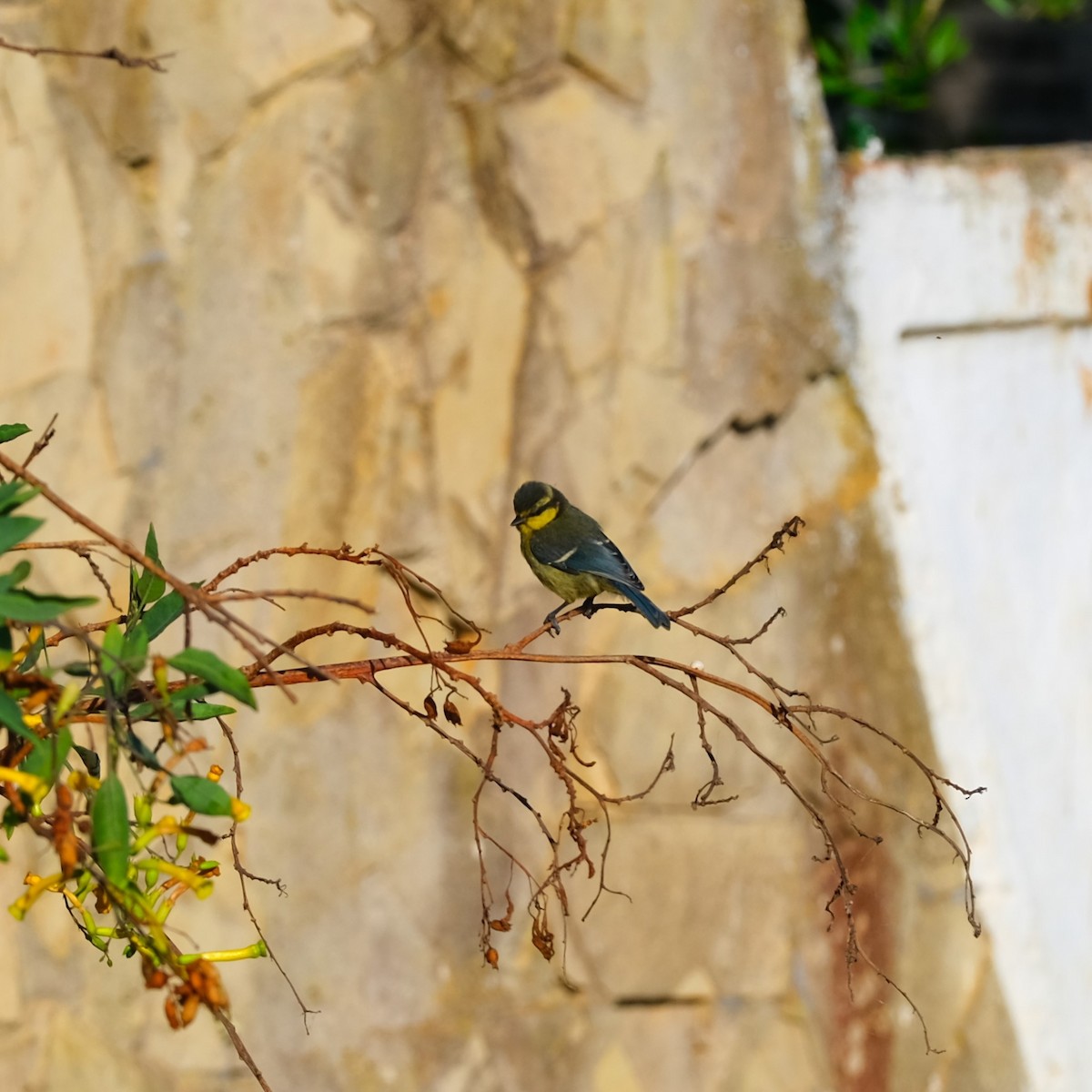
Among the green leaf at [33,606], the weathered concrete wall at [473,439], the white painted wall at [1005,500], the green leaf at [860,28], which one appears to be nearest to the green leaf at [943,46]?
the green leaf at [860,28]

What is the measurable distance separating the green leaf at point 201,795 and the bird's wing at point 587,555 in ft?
4.06

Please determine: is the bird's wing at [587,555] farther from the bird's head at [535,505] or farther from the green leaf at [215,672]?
the green leaf at [215,672]

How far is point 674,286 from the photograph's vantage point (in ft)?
8.55

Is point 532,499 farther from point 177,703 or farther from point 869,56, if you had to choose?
point 869,56

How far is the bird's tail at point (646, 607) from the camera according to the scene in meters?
1.75

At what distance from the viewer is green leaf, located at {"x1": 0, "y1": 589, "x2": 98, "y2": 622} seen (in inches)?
34.3

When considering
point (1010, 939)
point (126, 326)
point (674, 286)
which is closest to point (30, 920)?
point (126, 326)

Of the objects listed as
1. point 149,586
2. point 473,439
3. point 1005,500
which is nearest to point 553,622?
point 149,586

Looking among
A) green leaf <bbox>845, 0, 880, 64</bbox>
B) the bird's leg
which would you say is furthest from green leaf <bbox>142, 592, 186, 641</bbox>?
green leaf <bbox>845, 0, 880, 64</bbox>

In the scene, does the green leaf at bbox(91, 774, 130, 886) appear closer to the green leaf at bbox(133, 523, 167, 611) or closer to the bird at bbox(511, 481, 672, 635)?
the green leaf at bbox(133, 523, 167, 611)

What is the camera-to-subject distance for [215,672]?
0.93m

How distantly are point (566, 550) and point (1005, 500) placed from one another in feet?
3.84

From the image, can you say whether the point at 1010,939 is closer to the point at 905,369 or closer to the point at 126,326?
the point at 905,369

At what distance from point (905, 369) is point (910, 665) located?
1.89ft
